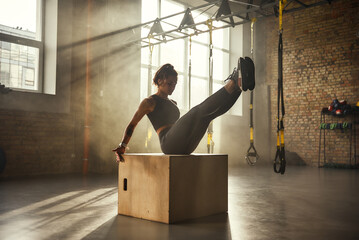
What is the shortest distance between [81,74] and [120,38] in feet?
3.79

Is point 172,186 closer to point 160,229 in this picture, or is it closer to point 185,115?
point 160,229

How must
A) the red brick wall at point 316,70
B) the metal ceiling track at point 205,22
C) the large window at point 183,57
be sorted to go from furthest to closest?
the red brick wall at point 316,70 → the large window at point 183,57 → the metal ceiling track at point 205,22

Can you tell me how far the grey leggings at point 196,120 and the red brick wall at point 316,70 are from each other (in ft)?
23.1

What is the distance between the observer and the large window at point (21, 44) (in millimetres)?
5902

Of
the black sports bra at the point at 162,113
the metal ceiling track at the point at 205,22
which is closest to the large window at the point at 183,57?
the metal ceiling track at the point at 205,22

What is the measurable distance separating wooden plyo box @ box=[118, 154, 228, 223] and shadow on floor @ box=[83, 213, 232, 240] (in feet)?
0.30

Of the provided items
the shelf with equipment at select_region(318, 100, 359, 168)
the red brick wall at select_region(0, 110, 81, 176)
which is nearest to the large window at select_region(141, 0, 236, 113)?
the red brick wall at select_region(0, 110, 81, 176)

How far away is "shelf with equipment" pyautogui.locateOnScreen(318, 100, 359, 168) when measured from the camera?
855cm

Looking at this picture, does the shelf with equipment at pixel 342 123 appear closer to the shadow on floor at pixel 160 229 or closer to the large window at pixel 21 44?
the large window at pixel 21 44

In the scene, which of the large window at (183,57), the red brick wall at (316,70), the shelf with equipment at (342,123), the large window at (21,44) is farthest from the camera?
the red brick wall at (316,70)

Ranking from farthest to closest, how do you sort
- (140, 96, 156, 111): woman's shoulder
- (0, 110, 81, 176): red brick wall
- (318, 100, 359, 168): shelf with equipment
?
(318, 100, 359, 168): shelf with equipment → (0, 110, 81, 176): red brick wall → (140, 96, 156, 111): woman's shoulder

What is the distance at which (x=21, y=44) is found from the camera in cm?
612

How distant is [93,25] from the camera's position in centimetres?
677

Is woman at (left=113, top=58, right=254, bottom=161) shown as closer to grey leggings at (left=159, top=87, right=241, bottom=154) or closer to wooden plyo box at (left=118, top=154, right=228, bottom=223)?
grey leggings at (left=159, top=87, right=241, bottom=154)
